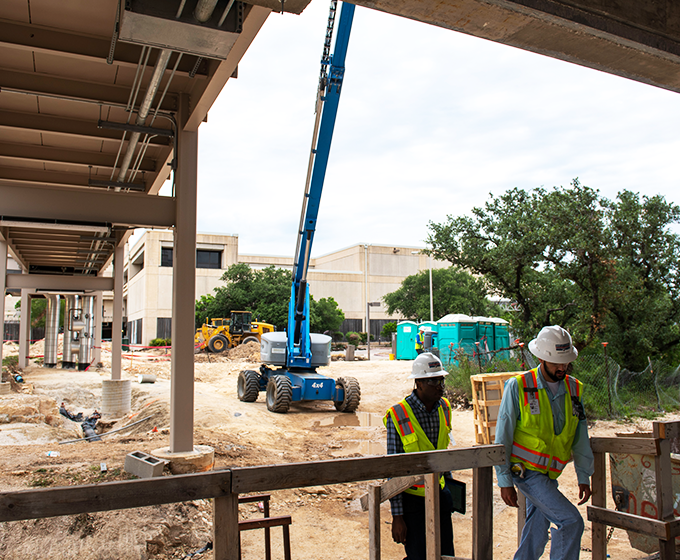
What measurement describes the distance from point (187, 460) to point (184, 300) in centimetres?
215

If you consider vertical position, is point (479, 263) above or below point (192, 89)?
below

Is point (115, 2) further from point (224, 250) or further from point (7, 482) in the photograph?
point (224, 250)

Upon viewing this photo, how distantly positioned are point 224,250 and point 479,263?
153 feet

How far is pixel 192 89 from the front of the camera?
762 cm

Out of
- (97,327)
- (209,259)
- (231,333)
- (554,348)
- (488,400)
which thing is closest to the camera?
(554,348)

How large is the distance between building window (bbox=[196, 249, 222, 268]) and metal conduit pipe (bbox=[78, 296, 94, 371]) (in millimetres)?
33170

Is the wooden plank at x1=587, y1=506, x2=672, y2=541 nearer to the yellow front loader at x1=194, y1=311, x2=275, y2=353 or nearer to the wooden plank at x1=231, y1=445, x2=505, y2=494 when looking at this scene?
the wooden plank at x1=231, y1=445, x2=505, y2=494

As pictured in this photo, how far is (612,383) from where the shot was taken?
1455cm

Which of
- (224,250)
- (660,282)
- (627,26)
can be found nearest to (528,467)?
(627,26)

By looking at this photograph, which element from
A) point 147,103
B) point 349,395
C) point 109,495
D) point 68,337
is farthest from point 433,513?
point 68,337

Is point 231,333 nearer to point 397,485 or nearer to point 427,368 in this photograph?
point 427,368

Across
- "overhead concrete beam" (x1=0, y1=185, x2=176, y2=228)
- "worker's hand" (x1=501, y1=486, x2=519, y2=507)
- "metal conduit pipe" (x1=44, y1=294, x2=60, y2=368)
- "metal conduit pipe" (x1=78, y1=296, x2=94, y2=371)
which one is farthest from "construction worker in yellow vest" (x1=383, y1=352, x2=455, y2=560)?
"metal conduit pipe" (x1=44, y1=294, x2=60, y2=368)

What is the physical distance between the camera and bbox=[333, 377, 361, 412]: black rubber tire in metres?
15.9

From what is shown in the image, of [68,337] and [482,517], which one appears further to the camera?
[68,337]
